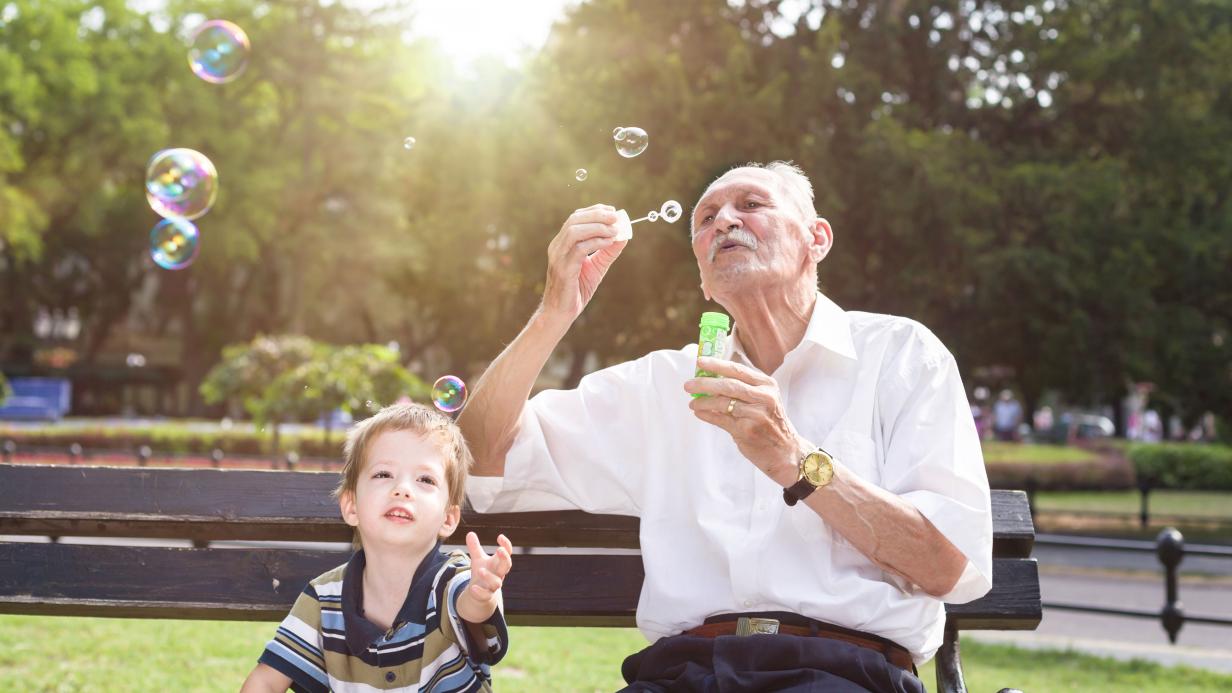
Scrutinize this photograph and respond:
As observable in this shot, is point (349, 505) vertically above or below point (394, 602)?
above

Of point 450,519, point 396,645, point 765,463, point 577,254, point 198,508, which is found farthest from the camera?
point 198,508

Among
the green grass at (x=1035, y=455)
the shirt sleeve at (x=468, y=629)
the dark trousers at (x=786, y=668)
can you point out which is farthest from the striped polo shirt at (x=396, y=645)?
the green grass at (x=1035, y=455)

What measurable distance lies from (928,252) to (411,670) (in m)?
16.2

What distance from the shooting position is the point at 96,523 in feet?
11.2

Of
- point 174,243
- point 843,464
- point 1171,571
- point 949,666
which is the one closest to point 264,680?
point 843,464

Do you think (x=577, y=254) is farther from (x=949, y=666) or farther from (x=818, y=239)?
(x=949, y=666)

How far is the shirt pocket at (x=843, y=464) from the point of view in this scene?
2.95 metres

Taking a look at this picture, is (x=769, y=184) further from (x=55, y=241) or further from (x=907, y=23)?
(x=55, y=241)

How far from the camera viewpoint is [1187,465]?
25.4m

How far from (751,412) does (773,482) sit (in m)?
0.44

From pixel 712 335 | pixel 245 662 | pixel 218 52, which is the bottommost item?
pixel 245 662

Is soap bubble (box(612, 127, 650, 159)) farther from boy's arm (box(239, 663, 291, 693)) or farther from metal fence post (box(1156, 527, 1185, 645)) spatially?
metal fence post (box(1156, 527, 1185, 645))

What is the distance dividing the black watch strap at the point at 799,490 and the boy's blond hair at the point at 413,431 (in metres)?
0.78

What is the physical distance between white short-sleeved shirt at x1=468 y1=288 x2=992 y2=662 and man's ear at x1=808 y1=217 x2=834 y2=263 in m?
0.12
